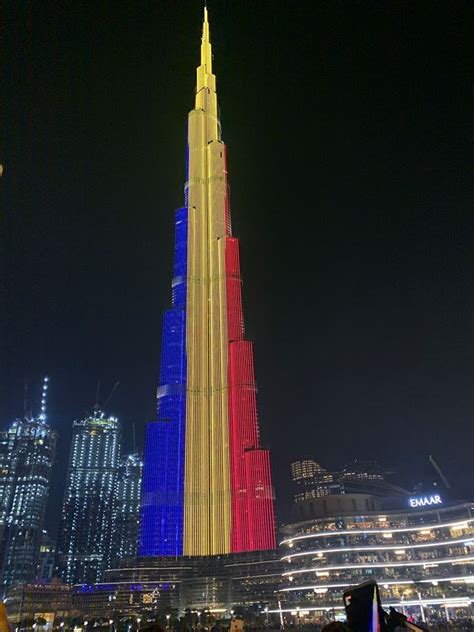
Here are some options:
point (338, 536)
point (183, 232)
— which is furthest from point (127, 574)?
point (183, 232)

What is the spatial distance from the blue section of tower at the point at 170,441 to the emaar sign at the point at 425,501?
253ft

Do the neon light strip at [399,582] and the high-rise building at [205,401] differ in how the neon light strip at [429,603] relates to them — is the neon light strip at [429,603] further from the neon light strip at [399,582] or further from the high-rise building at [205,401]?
the high-rise building at [205,401]

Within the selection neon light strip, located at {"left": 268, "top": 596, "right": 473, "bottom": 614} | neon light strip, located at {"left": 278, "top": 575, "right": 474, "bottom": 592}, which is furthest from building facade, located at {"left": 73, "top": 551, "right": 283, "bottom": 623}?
neon light strip, located at {"left": 268, "top": 596, "right": 473, "bottom": 614}

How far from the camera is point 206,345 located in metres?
180

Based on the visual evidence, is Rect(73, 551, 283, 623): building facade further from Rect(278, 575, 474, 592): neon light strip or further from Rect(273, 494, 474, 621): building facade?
Rect(278, 575, 474, 592): neon light strip

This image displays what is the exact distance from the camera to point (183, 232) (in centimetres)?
19500

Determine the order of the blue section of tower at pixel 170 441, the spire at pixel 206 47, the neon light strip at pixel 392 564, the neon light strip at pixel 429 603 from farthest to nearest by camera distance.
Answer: the spire at pixel 206 47
the blue section of tower at pixel 170 441
the neon light strip at pixel 392 564
the neon light strip at pixel 429 603

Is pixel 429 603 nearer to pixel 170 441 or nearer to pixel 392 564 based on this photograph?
pixel 392 564

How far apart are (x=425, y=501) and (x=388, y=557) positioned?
14849 millimetres

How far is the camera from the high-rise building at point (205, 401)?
15500 centimetres

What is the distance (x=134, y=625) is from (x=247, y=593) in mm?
42692

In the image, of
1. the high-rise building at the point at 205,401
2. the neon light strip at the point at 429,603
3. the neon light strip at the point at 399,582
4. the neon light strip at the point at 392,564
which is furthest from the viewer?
the high-rise building at the point at 205,401

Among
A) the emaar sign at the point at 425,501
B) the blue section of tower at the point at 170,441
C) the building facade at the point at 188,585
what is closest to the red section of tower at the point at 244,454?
the building facade at the point at 188,585

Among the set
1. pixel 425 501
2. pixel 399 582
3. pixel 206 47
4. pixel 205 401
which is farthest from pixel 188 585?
pixel 206 47
